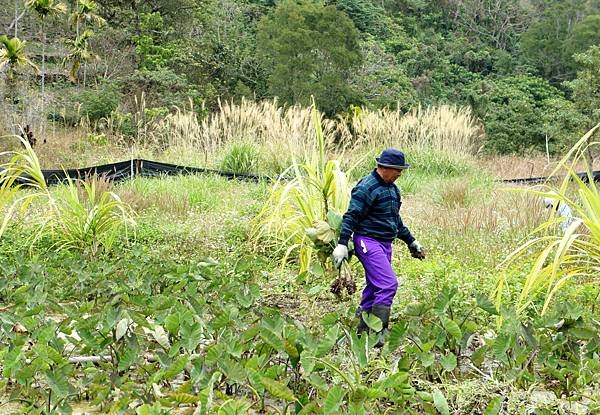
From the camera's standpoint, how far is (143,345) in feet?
8.38

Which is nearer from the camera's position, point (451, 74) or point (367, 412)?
point (367, 412)

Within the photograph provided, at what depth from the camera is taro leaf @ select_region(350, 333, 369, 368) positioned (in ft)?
7.13

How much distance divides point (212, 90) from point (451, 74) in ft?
43.5

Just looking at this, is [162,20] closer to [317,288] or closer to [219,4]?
[219,4]

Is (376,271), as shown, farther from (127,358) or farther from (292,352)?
(127,358)

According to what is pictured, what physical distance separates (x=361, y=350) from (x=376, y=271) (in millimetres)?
1144

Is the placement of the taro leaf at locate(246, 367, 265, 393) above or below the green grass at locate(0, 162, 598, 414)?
above

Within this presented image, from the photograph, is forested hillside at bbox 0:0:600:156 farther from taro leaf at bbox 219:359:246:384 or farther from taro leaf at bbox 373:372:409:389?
taro leaf at bbox 373:372:409:389

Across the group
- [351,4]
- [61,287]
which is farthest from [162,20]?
[61,287]

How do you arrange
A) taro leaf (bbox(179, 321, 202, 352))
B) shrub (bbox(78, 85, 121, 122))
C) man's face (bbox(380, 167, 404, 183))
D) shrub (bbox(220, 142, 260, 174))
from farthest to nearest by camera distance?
shrub (bbox(78, 85, 121, 122)) < shrub (bbox(220, 142, 260, 174)) < man's face (bbox(380, 167, 404, 183)) < taro leaf (bbox(179, 321, 202, 352))

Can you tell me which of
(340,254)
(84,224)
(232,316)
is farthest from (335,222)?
(84,224)

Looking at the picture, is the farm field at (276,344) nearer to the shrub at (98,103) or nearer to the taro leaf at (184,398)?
the taro leaf at (184,398)

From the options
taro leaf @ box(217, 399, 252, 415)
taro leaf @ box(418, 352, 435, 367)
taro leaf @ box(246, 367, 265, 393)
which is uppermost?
taro leaf @ box(217, 399, 252, 415)

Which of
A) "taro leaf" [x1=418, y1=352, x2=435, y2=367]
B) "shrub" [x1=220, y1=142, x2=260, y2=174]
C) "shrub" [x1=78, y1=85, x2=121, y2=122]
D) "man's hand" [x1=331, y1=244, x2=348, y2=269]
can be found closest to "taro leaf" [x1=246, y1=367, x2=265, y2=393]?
"taro leaf" [x1=418, y1=352, x2=435, y2=367]
